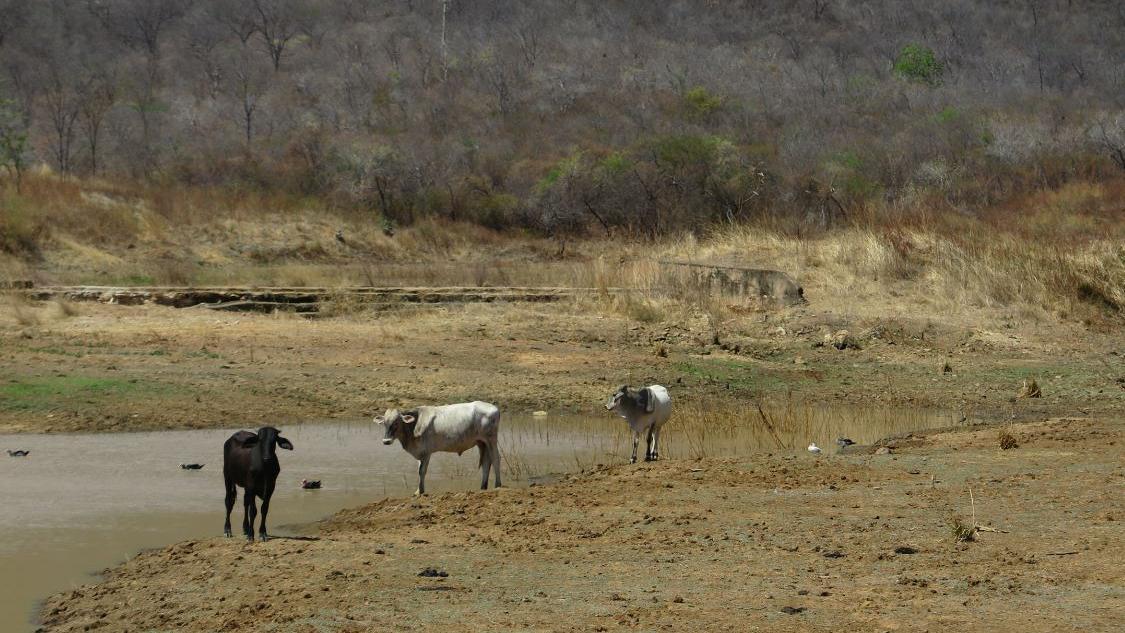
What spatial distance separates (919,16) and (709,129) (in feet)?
138

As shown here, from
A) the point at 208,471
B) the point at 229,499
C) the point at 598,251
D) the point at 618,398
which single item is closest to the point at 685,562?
the point at 229,499

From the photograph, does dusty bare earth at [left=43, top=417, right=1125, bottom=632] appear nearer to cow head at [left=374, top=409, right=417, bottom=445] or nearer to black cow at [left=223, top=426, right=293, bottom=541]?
black cow at [left=223, top=426, right=293, bottom=541]

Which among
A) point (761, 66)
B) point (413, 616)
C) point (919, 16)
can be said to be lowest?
point (413, 616)

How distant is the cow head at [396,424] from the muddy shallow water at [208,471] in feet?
2.55

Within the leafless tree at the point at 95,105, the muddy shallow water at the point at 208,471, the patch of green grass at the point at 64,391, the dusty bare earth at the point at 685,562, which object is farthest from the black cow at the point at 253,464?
the leafless tree at the point at 95,105

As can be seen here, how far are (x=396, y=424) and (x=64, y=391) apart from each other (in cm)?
708

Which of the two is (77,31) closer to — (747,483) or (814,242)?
(814,242)

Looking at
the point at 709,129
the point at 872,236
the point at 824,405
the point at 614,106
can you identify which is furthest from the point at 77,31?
the point at 824,405

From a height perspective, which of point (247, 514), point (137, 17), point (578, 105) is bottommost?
point (247, 514)

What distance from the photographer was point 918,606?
26.5 feet

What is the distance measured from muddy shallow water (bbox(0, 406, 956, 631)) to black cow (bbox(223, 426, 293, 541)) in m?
1.01

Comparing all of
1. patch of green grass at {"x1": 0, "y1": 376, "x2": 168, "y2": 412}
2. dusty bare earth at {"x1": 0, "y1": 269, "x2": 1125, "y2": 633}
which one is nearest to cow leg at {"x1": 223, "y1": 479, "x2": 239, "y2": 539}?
dusty bare earth at {"x1": 0, "y1": 269, "x2": 1125, "y2": 633}

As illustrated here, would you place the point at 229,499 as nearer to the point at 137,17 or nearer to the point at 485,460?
the point at 485,460

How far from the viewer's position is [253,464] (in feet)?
34.1
